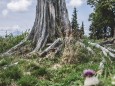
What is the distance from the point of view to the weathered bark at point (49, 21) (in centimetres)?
1778

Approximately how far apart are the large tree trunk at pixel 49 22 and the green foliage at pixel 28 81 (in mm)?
5283

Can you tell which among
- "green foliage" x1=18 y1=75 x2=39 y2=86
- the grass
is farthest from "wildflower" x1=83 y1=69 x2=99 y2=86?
"green foliage" x1=18 y1=75 x2=39 y2=86

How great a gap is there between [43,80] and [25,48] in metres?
5.16

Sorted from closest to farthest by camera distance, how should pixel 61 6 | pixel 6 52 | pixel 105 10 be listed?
pixel 6 52 < pixel 61 6 < pixel 105 10

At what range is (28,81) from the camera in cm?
1199

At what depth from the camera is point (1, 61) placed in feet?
49.0

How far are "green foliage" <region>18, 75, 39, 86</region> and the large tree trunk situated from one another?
528 centimetres

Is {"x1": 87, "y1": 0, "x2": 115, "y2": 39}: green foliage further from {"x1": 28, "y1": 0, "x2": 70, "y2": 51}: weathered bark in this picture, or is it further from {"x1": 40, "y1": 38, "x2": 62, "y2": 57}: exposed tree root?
{"x1": 40, "y1": 38, "x2": 62, "y2": 57}: exposed tree root

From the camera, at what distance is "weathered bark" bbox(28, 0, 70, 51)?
17.8 m

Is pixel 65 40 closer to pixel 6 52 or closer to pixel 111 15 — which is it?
pixel 6 52

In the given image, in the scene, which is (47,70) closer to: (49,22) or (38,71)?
(38,71)

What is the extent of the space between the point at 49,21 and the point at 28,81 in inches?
250

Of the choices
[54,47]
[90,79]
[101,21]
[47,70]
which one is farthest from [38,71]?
[101,21]

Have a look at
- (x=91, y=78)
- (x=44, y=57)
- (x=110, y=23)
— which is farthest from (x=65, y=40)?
(x=110, y=23)
